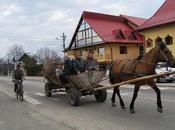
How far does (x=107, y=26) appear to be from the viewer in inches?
2413

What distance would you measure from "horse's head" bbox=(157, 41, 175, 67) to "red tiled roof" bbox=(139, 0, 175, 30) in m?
28.4

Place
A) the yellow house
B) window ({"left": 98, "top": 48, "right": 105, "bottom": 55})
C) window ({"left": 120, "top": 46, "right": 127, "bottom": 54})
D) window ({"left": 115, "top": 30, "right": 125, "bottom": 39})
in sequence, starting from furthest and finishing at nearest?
1. window ({"left": 120, "top": 46, "right": 127, "bottom": 54})
2. window ({"left": 98, "top": 48, "right": 105, "bottom": 55})
3. window ({"left": 115, "top": 30, "right": 125, "bottom": 39})
4. the yellow house

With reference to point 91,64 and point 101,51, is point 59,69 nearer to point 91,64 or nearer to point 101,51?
point 91,64

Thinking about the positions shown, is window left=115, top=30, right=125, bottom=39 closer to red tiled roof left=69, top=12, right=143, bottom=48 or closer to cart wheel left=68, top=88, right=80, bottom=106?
red tiled roof left=69, top=12, right=143, bottom=48

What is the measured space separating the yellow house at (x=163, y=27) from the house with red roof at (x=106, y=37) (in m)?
13.6

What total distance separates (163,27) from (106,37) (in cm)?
1809

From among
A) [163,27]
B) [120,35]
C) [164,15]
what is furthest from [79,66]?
[120,35]

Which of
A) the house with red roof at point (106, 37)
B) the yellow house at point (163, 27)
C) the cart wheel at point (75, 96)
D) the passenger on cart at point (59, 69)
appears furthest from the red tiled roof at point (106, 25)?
the cart wheel at point (75, 96)

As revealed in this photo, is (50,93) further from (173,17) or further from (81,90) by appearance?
(173,17)

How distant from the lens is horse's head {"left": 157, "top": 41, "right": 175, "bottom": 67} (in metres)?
10.4

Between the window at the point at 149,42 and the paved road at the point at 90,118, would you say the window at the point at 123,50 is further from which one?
the paved road at the point at 90,118

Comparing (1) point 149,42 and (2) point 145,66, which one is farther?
(1) point 149,42

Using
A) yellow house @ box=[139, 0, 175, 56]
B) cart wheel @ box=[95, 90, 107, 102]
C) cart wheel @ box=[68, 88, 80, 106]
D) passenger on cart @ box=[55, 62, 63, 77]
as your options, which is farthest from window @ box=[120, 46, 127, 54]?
cart wheel @ box=[68, 88, 80, 106]

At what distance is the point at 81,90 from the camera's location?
13.7m
